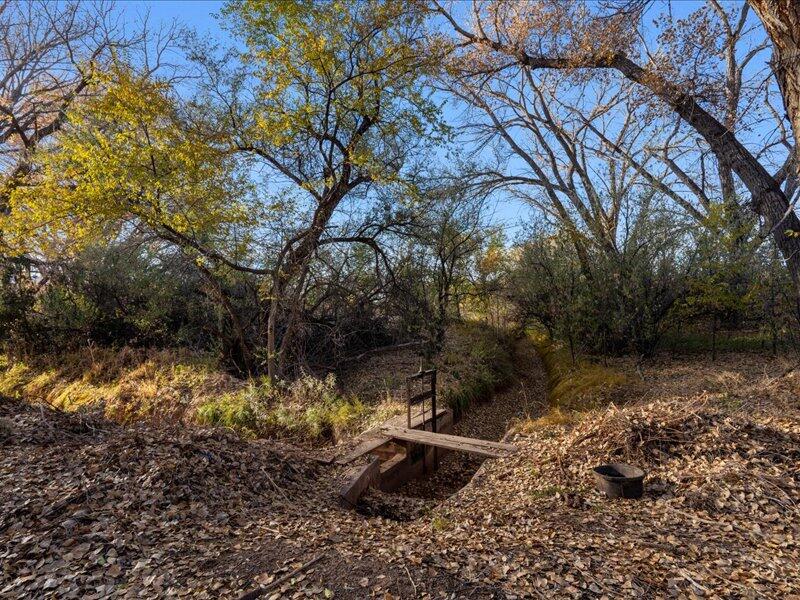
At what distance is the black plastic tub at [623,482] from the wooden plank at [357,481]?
2.47 meters

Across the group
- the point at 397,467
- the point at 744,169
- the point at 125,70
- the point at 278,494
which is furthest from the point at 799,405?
the point at 125,70

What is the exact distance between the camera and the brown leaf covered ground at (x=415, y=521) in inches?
116

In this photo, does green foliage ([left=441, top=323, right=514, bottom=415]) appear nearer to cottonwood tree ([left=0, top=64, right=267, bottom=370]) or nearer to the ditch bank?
the ditch bank

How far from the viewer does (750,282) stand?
959 centimetres

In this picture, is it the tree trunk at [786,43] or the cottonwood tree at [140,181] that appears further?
the cottonwood tree at [140,181]

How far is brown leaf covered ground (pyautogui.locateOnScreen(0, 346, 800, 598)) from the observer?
2.96 m

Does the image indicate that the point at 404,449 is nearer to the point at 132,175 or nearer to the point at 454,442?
the point at 454,442

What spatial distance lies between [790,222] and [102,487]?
10.1 meters

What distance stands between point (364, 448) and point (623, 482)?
3.25 meters

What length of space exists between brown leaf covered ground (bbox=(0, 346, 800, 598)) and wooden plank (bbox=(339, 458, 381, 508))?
0.50 ft

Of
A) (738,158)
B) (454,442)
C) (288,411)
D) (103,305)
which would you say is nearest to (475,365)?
(288,411)

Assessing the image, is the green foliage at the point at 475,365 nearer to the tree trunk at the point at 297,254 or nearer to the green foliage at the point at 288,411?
the green foliage at the point at 288,411

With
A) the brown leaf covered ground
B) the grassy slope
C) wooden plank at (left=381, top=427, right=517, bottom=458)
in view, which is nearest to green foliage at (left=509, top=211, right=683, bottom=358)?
the grassy slope

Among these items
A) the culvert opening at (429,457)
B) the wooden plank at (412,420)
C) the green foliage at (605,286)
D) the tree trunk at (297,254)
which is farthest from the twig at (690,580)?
the green foliage at (605,286)
